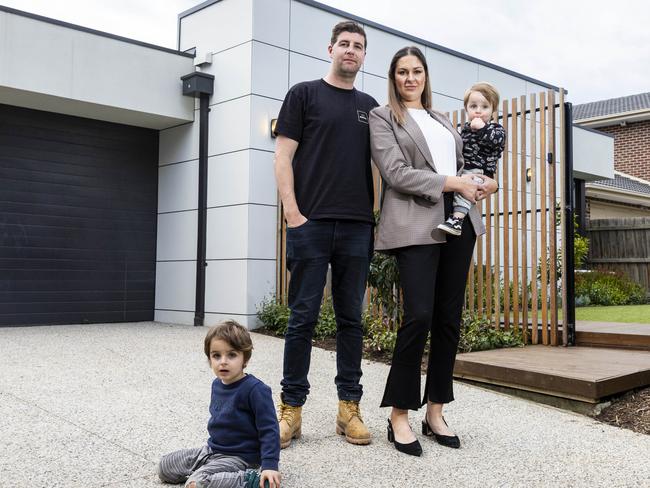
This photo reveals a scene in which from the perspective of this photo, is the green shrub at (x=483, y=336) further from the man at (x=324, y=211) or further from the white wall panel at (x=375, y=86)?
the white wall panel at (x=375, y=86)

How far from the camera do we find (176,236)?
8.63 metres

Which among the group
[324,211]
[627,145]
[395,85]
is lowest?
[324,211]

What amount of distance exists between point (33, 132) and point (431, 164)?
6.39 m

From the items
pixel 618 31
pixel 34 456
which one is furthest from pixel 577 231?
pixel 34 456

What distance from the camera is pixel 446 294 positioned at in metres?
3.14

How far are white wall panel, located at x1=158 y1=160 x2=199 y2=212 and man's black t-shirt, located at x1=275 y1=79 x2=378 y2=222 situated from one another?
5411mm

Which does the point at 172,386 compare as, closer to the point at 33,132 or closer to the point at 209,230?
the point at 209,230

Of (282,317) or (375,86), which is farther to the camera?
(375,86)

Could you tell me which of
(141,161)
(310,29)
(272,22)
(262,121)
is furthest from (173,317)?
(310,29)

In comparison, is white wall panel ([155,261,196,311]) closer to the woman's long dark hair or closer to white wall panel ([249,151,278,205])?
white wall panel ([249,151,278,205])

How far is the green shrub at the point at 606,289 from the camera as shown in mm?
11055

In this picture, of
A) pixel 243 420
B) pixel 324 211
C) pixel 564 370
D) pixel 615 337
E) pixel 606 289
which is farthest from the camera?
pixel 606 289

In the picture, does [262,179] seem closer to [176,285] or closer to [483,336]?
[176,285]

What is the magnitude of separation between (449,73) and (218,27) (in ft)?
12.8
